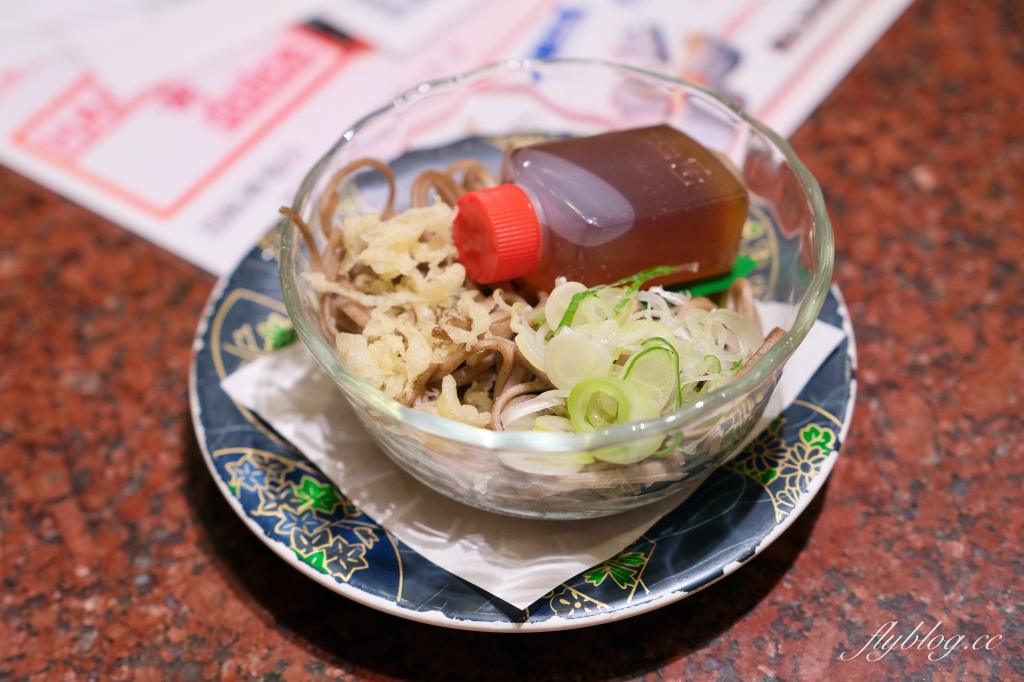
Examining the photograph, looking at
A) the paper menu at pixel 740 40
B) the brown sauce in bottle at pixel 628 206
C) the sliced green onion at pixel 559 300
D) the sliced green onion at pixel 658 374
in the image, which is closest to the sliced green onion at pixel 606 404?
the sliced green onion at pixel 658 374

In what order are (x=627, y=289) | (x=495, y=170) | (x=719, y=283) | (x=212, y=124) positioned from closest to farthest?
(x=627, y=289) → (x=719, y=283) → (x=495, y=170) → (x=212, y=124)

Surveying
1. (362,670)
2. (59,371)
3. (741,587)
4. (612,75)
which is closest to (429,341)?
(362,670)

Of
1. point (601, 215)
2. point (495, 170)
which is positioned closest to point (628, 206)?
point (601, 215)

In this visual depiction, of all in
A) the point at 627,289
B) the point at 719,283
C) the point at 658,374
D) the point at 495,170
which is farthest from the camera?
the point at 495,170

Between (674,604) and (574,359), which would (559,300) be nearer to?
(574,359)

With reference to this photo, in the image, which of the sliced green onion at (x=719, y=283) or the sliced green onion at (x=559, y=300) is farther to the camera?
the sliced green onion at (x=719, y=283)

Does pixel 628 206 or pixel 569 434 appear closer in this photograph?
pixel 569 434

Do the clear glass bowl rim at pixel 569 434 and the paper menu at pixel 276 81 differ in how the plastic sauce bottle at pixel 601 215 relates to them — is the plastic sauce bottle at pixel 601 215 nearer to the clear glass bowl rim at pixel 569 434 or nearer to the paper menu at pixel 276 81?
the clear glass bowl rim at pixel 569 434
